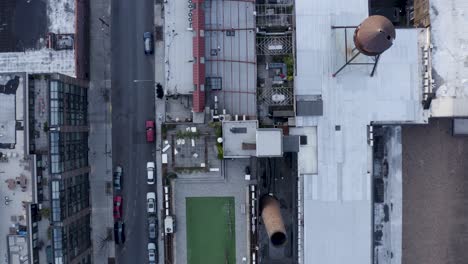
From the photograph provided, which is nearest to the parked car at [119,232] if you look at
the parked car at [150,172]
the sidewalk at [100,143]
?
the sidewalk at [100,143]

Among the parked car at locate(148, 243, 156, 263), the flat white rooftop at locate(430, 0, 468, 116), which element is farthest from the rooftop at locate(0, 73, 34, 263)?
the flat white rooftop at locate(430, 0, 468, 116)

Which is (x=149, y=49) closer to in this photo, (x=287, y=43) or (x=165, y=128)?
(x=165, y=128)

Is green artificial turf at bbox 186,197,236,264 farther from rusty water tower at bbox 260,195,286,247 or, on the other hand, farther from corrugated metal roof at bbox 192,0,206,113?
corrugated metal roof at bbox 192,0,206,113

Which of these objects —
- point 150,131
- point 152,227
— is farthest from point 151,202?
point 150,131

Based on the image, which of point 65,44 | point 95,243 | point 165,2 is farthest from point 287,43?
point 95,243

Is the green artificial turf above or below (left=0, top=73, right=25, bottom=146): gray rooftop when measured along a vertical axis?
below

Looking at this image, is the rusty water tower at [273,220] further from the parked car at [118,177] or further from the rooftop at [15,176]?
the rooftop at [15,176]

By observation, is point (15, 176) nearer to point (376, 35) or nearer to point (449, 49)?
point (376, 35)
